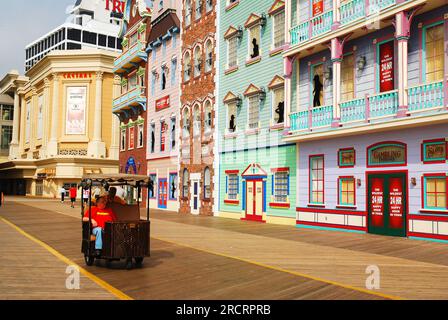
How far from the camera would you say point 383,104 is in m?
16.3

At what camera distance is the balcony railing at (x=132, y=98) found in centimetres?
3828

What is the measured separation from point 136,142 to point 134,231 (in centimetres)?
3100

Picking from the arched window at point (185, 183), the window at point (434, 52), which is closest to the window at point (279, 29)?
the window at point (434, 52)

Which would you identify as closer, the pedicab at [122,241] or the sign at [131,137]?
the pedicab at [122,241]

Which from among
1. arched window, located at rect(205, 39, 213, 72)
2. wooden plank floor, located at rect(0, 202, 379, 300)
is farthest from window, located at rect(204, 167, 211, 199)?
wooden plank floor, located at rect(0, 202, 379, 300)

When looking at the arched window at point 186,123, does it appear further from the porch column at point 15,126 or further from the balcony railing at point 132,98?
the porch column at point 15,126

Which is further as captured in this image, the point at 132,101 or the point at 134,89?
the point at 134,89

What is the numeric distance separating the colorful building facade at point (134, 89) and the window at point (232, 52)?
1288cm

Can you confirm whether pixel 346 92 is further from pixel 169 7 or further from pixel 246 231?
pixel 169 7

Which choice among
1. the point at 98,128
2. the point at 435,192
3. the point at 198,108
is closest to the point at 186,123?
the point at 198,108

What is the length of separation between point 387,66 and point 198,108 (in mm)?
15036

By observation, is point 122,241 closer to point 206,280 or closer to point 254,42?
point 206,280

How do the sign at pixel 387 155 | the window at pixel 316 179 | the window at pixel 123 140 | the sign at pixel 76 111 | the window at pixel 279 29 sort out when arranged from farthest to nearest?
the sign at pixel 76 111, the window at pixel 123 140, the window at pixel 279 29, the window at pixel 316 179, the sign at pixel 387 155

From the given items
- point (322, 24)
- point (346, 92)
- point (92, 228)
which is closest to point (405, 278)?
point (92, 228)
